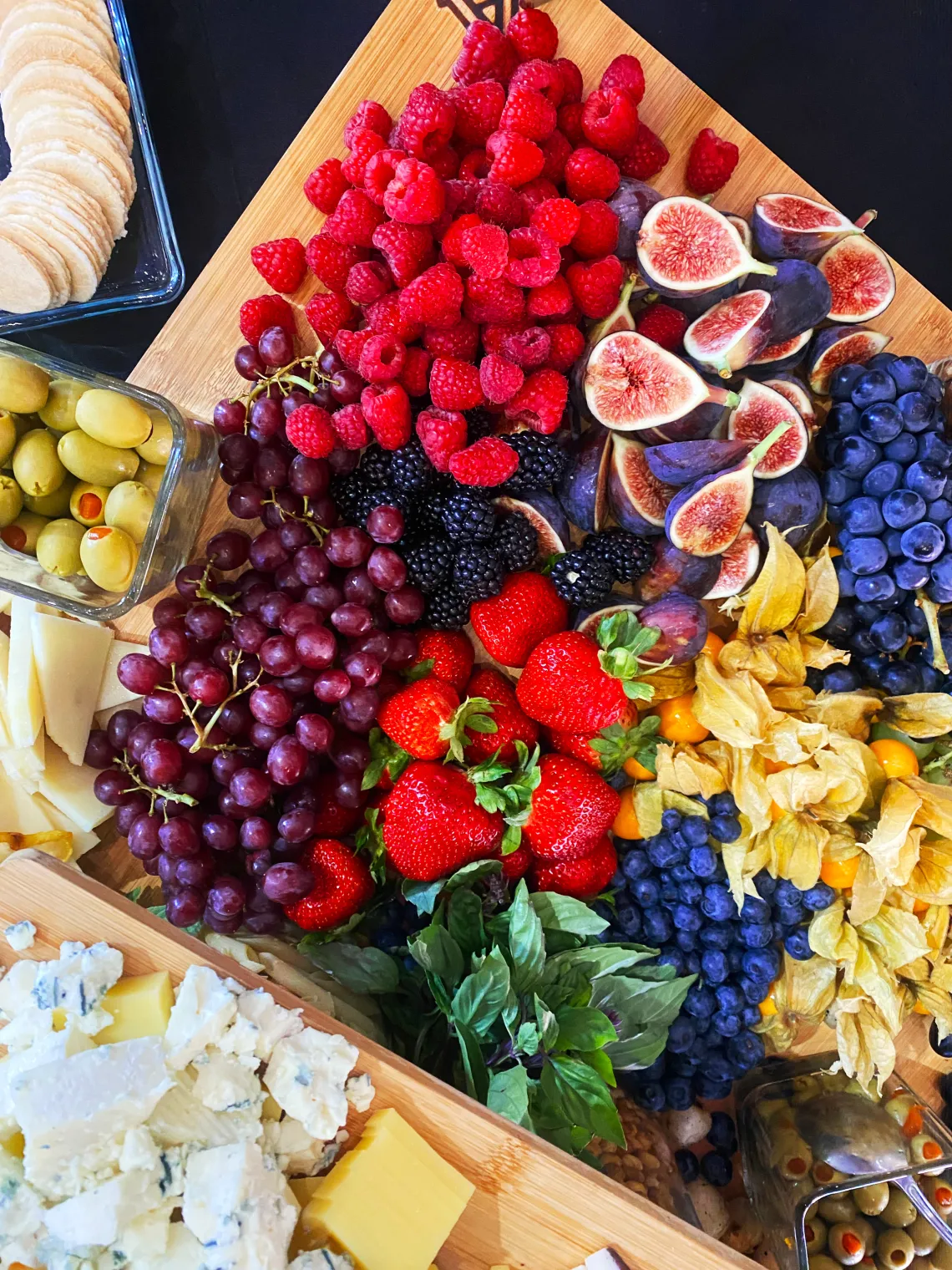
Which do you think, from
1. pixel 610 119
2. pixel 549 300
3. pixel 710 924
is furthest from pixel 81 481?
pixel 710 924

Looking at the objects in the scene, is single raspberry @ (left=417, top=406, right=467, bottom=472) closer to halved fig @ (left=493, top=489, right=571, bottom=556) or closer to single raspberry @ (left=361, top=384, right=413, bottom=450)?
single raspberry @ (left=361, top=384, right=413, bottom=450)

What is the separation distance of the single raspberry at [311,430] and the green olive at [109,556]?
0.29 meters

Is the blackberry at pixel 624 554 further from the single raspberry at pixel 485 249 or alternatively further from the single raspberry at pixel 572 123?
the single raspberry at pixel 572 123

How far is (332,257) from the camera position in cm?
131

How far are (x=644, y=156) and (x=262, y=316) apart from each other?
0.66 meters

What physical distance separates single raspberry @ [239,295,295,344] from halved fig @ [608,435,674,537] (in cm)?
58

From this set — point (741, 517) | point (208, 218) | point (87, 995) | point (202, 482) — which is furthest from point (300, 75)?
point (87, 995)

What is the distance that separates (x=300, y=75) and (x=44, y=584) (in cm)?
137

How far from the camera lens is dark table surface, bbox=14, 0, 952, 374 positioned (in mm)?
1932

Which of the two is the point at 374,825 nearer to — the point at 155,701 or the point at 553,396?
the point at 155,701

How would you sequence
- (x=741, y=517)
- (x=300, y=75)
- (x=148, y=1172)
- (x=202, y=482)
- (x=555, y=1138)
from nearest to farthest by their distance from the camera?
(x=148, y=1172) → (x=555, y=1138) → (x=741, y=517) → (x=202, y=482) → (x=300, y=75)

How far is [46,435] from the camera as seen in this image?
1.30 metres

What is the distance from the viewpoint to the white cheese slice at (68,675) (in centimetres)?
136

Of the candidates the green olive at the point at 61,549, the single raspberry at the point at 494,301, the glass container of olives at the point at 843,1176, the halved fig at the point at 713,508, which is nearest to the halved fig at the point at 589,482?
the halved fig at the point at 713,508
